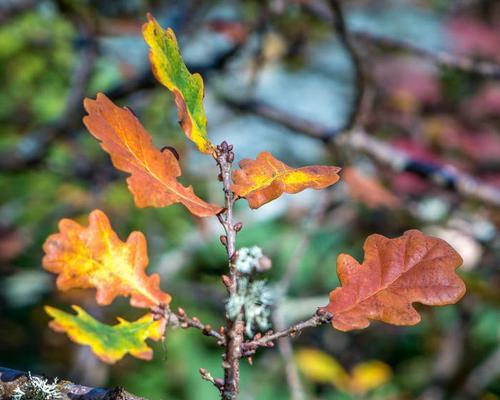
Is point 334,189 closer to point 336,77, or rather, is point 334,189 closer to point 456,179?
point 456,179

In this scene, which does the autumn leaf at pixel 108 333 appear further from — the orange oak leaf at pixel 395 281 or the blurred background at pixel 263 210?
the blurred background at pixel 263 210

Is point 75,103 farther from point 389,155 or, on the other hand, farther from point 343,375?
point 343,375

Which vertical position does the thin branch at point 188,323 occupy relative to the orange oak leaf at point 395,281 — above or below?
below

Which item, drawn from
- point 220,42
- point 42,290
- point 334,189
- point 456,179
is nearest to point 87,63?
point 334,189

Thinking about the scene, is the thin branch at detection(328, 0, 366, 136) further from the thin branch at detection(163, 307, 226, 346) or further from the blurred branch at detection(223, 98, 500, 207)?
the thin branch at detection(163, 307, 226, 346)

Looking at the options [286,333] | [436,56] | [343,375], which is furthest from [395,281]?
[343,375]

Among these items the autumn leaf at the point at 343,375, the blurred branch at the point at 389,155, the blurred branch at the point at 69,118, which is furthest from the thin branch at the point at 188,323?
the autumn leaf at the point at 343,375
